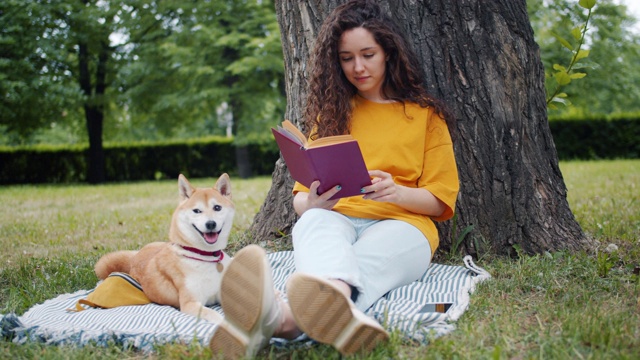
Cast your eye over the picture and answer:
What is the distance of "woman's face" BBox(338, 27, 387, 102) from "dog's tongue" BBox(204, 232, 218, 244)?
1104mm

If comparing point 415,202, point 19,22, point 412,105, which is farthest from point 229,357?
point 19,22

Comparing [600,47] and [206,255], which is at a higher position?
[600,47]

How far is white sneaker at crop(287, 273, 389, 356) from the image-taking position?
2.00 meters

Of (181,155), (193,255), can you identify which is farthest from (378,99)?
(181,155)

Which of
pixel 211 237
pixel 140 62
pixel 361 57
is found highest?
pixel 140 62

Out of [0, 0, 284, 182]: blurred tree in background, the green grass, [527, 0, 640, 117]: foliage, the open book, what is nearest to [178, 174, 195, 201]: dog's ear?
the open book

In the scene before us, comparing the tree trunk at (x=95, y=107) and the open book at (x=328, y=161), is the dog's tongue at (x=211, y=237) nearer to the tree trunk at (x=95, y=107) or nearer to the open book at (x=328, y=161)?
the open book at (x=328, y=161)

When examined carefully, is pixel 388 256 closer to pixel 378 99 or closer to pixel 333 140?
pixel 333 140

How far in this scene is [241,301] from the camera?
202 centimetres

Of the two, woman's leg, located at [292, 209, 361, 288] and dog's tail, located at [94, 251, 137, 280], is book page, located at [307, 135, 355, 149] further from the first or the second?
dog's tail, located at [94, 251, 137, 280]

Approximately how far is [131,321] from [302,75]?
2020 millimetres

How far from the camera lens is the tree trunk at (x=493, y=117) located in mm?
3453

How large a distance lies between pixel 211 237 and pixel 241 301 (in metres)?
0.83

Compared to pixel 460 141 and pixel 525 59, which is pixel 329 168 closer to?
pixel 460 141
